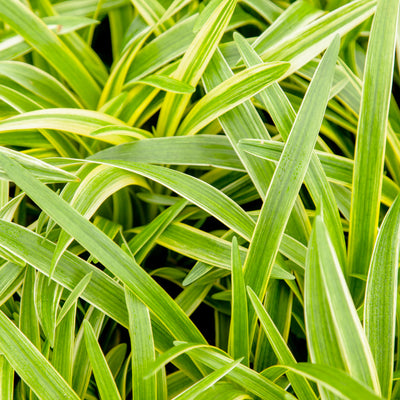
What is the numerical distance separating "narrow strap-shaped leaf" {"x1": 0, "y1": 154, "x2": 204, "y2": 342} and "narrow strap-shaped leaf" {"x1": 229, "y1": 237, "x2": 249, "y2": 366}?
0.17 feet

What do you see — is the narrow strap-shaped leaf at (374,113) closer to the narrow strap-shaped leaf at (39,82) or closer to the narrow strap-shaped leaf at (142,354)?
the narrow strap-shaped leaf at (142,354)

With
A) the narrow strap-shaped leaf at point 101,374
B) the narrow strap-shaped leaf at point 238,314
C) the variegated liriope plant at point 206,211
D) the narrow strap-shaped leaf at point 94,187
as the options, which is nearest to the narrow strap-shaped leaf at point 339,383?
the variegated liriope plant at point 206,211

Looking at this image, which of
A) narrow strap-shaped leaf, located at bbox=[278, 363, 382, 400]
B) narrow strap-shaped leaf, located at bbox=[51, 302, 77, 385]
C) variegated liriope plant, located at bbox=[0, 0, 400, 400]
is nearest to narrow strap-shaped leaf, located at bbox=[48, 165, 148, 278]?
variegated liriope plant, located at bbox=[0, 0, 400, 400]

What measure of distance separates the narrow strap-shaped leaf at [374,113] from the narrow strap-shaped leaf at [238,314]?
0.62ft

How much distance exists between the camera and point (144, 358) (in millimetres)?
497

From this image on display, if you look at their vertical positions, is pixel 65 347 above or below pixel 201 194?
below

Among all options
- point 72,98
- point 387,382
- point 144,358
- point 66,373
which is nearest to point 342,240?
point 387,382

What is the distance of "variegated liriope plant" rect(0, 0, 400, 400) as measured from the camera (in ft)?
1.60

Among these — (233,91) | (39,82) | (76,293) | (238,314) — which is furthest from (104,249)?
(39,82)

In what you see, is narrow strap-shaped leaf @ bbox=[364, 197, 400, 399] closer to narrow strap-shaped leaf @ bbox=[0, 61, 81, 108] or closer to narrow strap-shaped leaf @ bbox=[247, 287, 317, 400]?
narrow strap-shaped leaf @ bbox=[247, 287, 317, 400]

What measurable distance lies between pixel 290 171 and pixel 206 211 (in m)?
0.16

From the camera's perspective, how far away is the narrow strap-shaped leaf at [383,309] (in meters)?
0.49

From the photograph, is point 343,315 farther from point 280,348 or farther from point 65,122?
point 65,122

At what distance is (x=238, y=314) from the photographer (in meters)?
0.50
